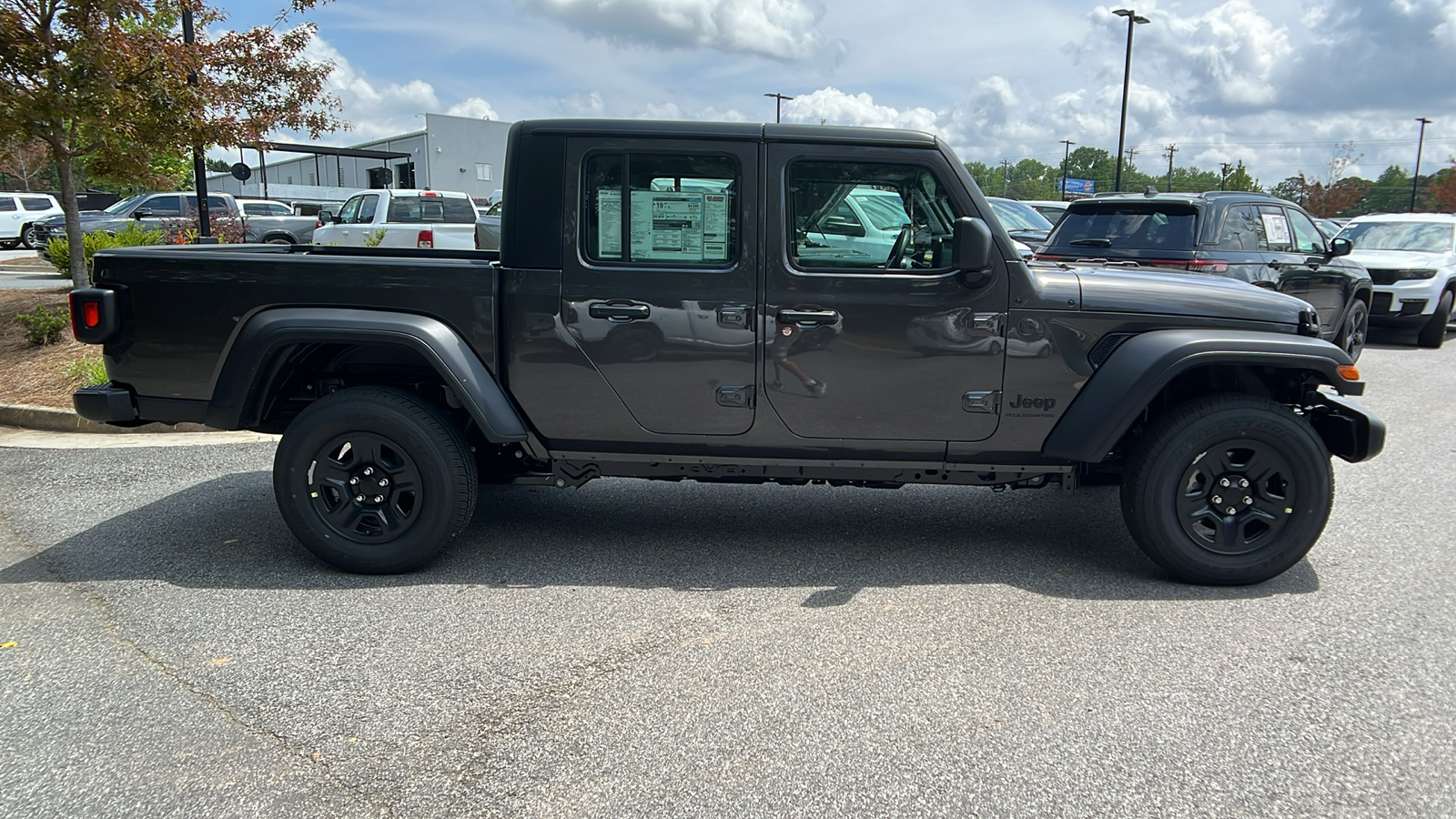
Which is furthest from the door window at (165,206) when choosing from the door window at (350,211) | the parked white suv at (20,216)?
the door window at (350,211)

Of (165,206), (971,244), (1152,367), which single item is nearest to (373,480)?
(971,244)

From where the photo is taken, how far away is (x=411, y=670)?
3375 mm

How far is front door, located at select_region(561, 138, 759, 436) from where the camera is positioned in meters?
4.12

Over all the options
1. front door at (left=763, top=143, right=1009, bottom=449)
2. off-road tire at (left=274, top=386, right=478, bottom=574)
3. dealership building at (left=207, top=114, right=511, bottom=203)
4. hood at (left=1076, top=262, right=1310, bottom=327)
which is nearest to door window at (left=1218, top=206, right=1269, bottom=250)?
hood at (left=1076, top=262, right=1310, bottom=327)

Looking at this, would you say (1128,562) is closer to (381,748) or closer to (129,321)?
(381,748)

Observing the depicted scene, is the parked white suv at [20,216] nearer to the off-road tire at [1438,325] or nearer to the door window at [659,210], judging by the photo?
the door window at [659,210]

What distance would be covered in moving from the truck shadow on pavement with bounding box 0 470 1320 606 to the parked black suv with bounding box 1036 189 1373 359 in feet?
11.6

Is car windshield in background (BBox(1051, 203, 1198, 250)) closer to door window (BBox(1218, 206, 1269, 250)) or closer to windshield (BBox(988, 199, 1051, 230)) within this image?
door window (BBox(1218, 206, 1269, 250))

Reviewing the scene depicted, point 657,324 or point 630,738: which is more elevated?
point 657,324

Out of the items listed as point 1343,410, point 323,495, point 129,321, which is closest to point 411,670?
point 323,495

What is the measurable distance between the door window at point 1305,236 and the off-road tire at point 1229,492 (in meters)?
6.08

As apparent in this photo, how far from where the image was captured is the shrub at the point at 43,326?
9039mm

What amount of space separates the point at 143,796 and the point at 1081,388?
12.0 feet

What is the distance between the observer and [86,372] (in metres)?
7.95
